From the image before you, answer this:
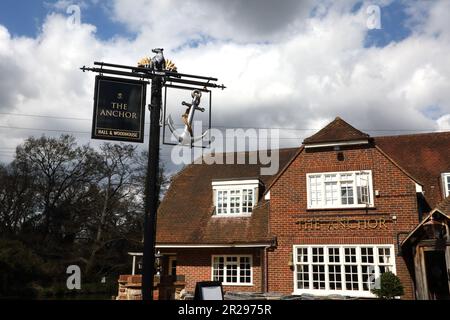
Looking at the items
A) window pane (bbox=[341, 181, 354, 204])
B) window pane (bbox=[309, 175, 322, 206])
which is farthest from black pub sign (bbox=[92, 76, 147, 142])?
window pane (bbox=[341, 181, 354, 204])

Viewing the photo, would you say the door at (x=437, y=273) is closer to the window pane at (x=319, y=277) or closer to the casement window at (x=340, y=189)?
the casement window at (x=340, y=189)

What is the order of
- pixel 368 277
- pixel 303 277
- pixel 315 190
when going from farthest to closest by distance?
pixel 315 190
pixel 303 277
pixel 368 277

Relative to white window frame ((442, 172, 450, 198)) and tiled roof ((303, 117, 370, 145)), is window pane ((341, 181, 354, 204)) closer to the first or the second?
tiled roof ((303, 117, 370, 145))

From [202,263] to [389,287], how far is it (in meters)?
8.02

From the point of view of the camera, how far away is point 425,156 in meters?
20.5

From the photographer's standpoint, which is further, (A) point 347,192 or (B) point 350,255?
(A) point 347,192

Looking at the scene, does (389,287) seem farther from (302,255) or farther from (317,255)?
(302,255)

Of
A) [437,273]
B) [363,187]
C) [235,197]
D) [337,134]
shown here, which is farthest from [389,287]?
[235,197]

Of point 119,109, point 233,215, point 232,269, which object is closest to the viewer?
point 119,109

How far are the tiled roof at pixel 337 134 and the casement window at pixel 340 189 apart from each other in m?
1.42

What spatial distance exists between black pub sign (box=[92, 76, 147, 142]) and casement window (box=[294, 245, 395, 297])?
11.6m
